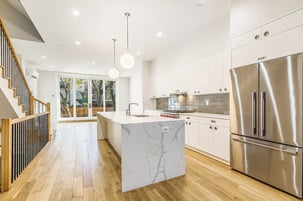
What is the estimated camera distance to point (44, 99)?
26.8 feet

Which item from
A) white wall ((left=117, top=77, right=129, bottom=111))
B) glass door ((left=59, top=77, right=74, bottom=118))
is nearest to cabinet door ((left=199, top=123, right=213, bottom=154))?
white wall ((left=117, top=77, right=129, bottom=111))

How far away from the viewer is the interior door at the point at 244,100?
2.44 meters

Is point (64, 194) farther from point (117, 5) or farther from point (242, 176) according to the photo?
point (117, 5)

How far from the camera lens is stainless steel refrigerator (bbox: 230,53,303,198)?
1984mm

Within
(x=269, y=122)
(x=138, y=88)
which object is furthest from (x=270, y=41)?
(x=138, y=88)

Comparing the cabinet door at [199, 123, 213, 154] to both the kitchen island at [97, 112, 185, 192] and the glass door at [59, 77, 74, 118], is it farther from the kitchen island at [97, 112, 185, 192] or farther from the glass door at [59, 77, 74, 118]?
the glass door at [59, 77, 74, 118]

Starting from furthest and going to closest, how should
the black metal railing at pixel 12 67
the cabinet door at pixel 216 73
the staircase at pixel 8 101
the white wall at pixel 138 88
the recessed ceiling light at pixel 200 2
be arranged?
the white wall at pixel 138 88 < the cabinet door at pixel 216 73 < the black metal railing at pixel 12 67 < the staircase at pixel 8 101 < the recessed ceiling light at pixel 200 2

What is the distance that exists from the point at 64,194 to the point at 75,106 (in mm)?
8048

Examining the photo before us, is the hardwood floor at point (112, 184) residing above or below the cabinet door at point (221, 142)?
below

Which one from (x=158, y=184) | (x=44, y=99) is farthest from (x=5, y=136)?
(x=44, y=99)

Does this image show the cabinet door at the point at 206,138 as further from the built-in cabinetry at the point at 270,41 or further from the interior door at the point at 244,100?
the built-in cabinetry at the point at 270,41

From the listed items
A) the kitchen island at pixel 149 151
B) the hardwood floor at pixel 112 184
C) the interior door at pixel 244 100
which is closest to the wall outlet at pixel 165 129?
the kitchen island at pixel 149 151

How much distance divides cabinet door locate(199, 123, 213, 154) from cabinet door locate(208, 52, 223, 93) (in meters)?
0.82

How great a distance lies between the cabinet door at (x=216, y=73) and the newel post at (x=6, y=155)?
3.72m
